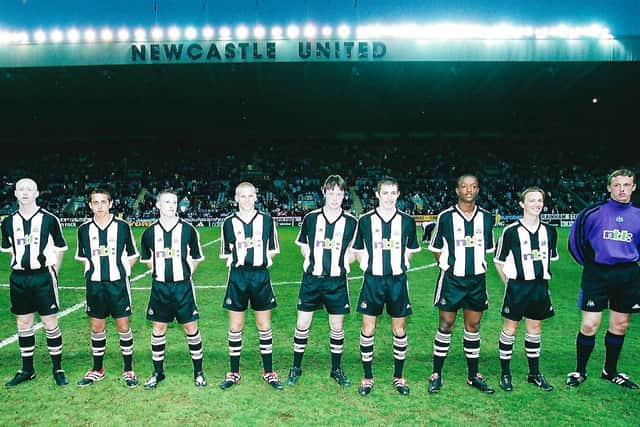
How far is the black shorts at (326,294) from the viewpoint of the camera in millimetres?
5391

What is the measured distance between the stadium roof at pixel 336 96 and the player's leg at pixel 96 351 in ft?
59.7

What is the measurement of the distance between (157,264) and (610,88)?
29.9 metres

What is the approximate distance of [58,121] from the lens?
1324 inches

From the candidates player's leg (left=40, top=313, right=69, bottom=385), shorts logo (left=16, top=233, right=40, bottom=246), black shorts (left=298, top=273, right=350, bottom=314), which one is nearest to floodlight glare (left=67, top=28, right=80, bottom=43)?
shorts logo (left=16, top=233, right=40, bottom=246)

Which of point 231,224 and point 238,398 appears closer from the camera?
point 238,398

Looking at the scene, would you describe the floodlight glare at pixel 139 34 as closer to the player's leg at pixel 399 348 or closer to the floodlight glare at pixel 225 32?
the floodlight glare at pixel 225 32

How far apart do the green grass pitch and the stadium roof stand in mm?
16705

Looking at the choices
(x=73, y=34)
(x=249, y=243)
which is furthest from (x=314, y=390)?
(x=73, y=34)

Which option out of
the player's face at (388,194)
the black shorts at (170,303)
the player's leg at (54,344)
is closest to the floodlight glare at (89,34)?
the player's leg at (54,344)

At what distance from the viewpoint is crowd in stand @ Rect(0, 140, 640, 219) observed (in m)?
29.4

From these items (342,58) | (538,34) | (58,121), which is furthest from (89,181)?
(538,34)

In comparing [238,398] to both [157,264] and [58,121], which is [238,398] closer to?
[157,264]

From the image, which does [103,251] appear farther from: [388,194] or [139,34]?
[139,34]

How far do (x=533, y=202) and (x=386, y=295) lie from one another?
180 cm
